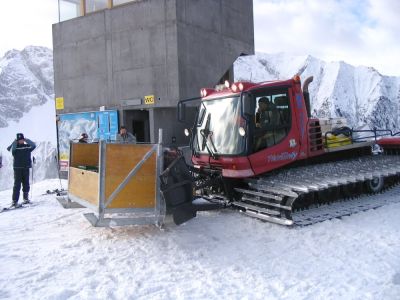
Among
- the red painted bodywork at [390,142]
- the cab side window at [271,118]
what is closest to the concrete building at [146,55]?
the cab side window at [271,118]

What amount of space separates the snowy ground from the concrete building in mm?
6227

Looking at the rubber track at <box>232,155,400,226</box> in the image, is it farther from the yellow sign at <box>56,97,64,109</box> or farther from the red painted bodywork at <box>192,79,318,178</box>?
the yellow sign at <box>56,97,64,109</box>

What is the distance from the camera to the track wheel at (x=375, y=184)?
8.79 metres

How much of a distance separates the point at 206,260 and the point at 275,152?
2.97 metres

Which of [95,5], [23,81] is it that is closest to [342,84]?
[95,5]

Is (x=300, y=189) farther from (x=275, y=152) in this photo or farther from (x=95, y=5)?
(x=95, y=5)

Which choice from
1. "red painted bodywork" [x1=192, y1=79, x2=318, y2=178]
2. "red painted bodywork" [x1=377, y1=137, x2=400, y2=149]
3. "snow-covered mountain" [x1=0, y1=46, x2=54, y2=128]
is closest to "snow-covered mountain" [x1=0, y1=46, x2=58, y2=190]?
"snow-covered mountain" [x1=0, y1=46, x2=54, y2=128]

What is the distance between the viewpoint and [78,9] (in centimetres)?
1438

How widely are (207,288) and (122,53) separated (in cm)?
1021

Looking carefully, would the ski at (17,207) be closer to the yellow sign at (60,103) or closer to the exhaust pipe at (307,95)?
the yellow sign at (60,103)

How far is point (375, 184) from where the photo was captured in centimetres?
898

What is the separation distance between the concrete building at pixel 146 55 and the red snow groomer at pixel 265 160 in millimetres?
4367

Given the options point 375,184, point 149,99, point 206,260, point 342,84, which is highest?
point 342,84

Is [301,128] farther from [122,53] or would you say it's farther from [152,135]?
[122,53]
